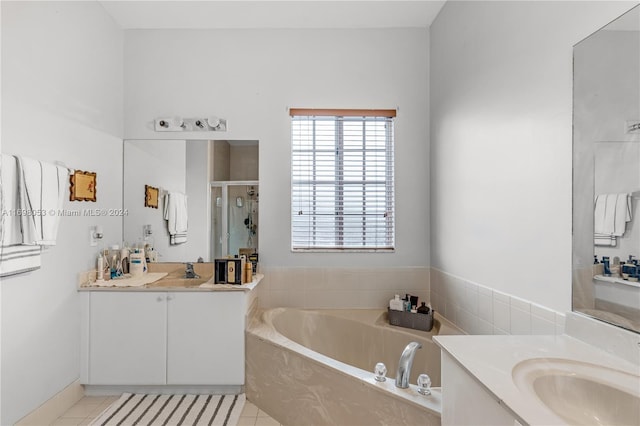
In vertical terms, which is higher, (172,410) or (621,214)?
(621,214)

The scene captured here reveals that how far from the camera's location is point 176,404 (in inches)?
88.6

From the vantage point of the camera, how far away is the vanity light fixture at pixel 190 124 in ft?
9.27

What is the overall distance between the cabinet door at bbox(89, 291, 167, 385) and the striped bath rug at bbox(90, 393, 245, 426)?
122 mm

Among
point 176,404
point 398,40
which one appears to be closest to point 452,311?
point 176,404

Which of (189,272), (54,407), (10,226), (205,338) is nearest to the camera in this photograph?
(10,226)

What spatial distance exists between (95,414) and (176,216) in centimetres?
138

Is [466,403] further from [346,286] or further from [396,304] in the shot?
[346,286]

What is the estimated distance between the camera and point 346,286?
2871mm

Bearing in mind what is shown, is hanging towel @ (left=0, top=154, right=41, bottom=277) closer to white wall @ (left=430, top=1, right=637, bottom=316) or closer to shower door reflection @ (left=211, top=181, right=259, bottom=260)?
shower door reflection @ (left=211, top=181, right=259, bottom=260)

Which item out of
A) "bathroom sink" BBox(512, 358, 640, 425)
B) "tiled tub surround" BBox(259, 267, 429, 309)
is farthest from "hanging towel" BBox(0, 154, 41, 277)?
"bathroom sink" BBox(512, 358, 640, 425)

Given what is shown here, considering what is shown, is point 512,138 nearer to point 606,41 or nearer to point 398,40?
point 606,41

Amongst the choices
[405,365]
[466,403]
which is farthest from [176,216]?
[466,403]

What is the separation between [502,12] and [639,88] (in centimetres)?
100

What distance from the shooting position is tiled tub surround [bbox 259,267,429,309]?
287 centimetres
